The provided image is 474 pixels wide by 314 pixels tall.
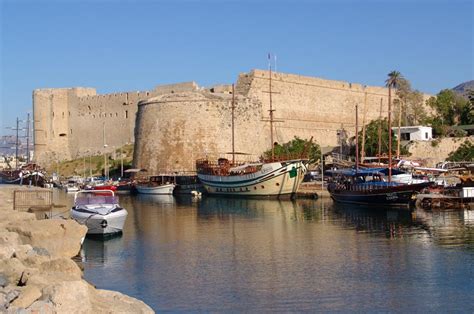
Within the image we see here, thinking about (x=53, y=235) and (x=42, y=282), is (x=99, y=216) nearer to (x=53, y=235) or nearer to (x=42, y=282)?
(x=53, y=235)

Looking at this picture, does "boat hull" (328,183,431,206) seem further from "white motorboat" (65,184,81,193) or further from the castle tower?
the castle tower

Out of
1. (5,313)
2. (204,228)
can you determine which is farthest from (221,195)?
(5,313)

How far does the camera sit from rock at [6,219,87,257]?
37.9 feet

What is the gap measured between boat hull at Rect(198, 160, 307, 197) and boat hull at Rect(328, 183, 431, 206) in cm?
356

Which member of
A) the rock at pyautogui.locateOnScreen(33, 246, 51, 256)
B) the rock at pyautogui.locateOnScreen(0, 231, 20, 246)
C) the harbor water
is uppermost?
the rock at pyautogui.locateOnScreen(0, 231, 20, 246)

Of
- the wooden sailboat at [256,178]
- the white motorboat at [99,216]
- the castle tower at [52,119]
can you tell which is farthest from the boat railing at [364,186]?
the castle tower at [52,119]

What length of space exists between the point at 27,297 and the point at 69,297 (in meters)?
0.49

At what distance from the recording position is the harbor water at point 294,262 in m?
9.95

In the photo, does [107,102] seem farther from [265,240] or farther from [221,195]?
[265,240]

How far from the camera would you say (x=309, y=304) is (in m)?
9.65

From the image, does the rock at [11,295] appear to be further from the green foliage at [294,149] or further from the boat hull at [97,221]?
the green foliage at [294,149]

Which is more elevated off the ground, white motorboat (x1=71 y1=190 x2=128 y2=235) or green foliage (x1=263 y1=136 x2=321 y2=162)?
green foliage (x1=263 y1=136 x2=321 y2=162)

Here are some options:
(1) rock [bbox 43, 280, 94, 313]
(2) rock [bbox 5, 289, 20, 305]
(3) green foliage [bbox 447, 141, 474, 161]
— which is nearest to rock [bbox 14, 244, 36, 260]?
(2) rock [bbox 5, 289, 20, 305]

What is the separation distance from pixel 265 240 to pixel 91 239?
384 cm
